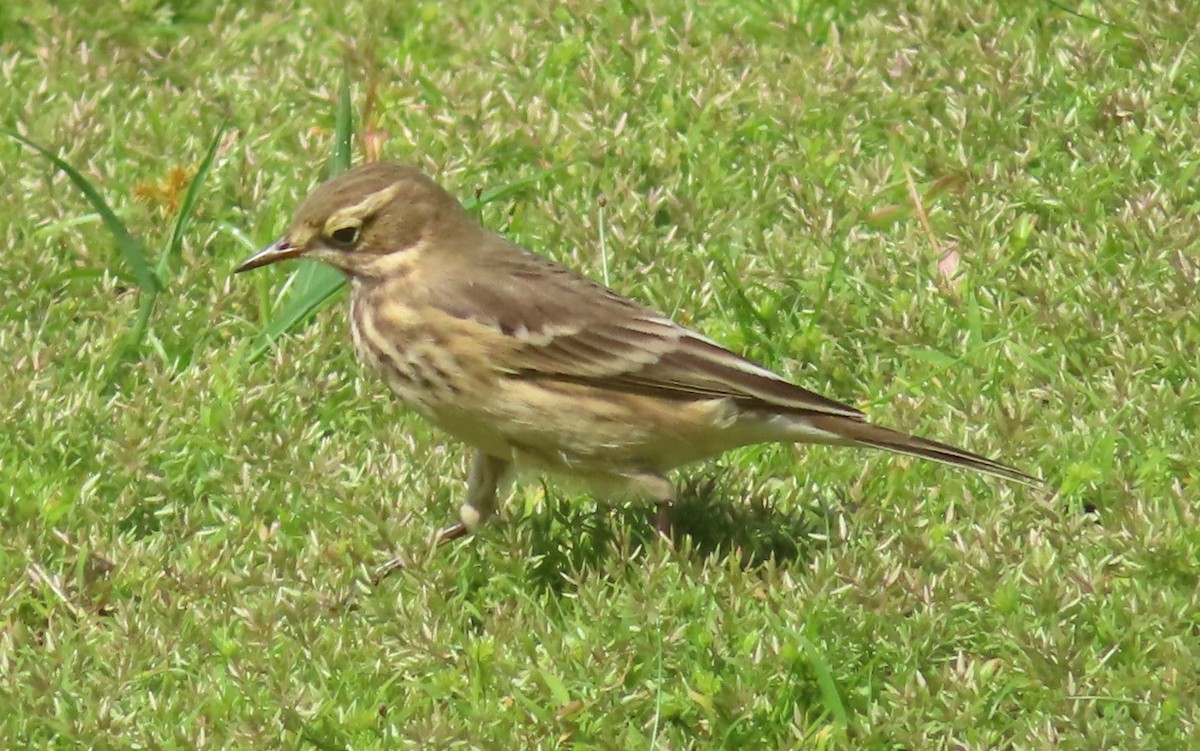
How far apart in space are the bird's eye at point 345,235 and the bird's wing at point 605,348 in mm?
363

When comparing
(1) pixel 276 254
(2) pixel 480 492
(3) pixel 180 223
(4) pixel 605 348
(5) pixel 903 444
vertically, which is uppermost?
(1) pixel 276 254

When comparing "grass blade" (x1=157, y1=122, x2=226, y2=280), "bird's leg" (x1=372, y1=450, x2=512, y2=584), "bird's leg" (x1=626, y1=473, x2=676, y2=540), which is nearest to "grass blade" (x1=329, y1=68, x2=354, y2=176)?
"grass blade" (x1=157, y1=122, x2=226, y2=280)

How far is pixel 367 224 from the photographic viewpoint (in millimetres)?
6996

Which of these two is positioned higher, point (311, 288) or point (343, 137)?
point (343, 137)

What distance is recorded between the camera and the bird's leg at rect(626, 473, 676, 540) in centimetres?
672

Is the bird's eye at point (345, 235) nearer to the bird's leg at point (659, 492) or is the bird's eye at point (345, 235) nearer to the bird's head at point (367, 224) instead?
the bird's head at point (367, 224)

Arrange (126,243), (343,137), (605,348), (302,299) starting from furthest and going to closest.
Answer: (343,137) < (126,243) < (302,299) < (605,348)

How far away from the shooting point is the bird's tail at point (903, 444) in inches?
262

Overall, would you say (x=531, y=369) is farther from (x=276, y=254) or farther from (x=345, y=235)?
(x=276, y=254)

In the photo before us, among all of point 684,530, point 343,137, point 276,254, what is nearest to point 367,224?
point 276,254

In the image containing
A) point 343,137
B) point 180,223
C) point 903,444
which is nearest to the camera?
point 903,444

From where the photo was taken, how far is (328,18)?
10.5 meters

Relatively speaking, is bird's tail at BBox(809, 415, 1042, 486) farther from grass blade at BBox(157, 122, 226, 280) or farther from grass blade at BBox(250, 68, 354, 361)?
grass blade at BBox(157, 122, 226, 280)

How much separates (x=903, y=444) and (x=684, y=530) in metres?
0.82
